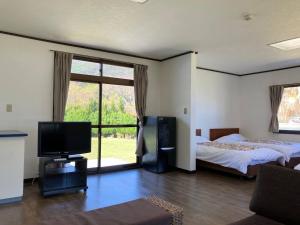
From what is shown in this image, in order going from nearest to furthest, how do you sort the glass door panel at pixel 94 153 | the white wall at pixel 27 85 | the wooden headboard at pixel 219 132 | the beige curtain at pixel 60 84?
the white wall at pixel 27 85 < the beige curtain at pixel 60 84 < the glass door panel at pixel 94 153 < the wooden headboard at pixel 219 132

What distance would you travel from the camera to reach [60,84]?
4.43 meters

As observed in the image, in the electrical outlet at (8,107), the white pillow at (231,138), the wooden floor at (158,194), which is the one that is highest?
the electrical outlet at (8,107)

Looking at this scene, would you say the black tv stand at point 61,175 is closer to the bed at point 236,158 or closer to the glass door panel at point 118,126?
the glass door panel at point 118,126

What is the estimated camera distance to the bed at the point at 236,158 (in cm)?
457

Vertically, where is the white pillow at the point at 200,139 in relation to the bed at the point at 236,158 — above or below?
above

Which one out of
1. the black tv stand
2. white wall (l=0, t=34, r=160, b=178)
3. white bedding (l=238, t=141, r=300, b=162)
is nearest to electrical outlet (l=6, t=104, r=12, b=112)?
white wall (l=0, t=34, r=160, b=178)

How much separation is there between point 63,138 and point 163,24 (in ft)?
7.97

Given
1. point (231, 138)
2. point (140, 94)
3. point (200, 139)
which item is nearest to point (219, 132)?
point (231, 138)

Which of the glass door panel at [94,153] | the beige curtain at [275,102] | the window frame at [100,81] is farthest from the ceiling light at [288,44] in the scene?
the glass door panel at [94,153]

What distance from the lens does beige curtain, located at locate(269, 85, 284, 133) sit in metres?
6.48

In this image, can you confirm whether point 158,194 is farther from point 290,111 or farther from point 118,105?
point 290,111

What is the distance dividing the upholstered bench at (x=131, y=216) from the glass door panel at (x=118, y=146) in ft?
9.86

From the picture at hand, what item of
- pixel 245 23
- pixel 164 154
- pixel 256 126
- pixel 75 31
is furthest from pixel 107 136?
pixel 256 126

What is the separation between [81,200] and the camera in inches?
135
